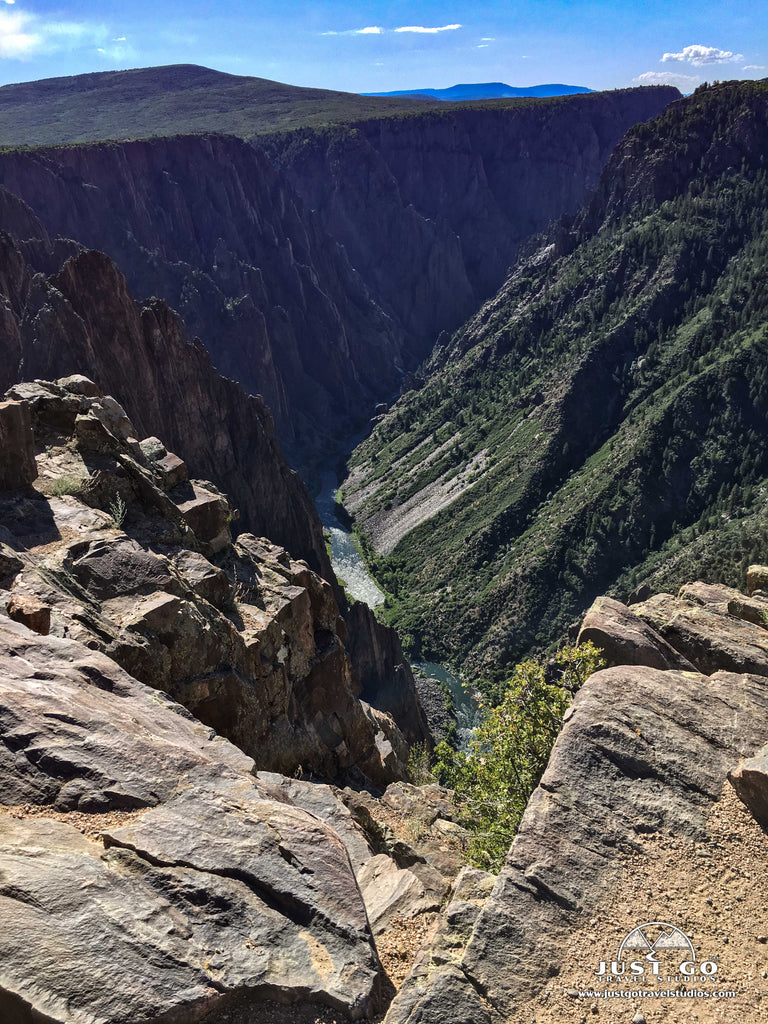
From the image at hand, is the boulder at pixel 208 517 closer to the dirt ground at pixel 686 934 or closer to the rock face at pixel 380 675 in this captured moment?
the dirt ground at pixel 686 934

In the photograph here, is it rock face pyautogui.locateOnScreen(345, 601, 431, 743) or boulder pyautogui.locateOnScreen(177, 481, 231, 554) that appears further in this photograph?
rock face pyautogui.locateOnScreen(345, 601, 431, 743)

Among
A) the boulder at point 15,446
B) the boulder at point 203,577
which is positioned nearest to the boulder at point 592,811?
the boulder at point 203,577

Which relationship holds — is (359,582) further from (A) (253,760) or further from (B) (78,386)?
(A) (253,760)

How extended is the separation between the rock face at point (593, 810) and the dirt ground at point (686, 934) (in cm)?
29

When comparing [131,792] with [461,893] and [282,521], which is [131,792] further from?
[282,521]

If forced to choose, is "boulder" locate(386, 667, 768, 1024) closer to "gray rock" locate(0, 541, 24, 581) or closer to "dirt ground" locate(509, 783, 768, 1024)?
"dirt ground" locate(509, 783, 768, 1024)

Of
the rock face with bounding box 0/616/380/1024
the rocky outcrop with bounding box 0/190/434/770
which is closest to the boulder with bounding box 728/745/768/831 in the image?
the rock face with bounding box 0/616/380/1024

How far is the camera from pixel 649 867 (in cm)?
1652

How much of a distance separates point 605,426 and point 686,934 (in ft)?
427

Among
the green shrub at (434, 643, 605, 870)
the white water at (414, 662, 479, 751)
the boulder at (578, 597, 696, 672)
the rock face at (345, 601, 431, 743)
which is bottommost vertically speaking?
the white water at (414, 662, 479, 751)

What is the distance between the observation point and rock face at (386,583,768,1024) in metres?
14.5

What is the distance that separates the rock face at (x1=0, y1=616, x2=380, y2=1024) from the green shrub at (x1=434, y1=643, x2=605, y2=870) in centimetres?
879

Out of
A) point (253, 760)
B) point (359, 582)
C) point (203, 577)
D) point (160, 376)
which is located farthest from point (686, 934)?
point (359, 582)

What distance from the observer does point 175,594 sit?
27156 mm
